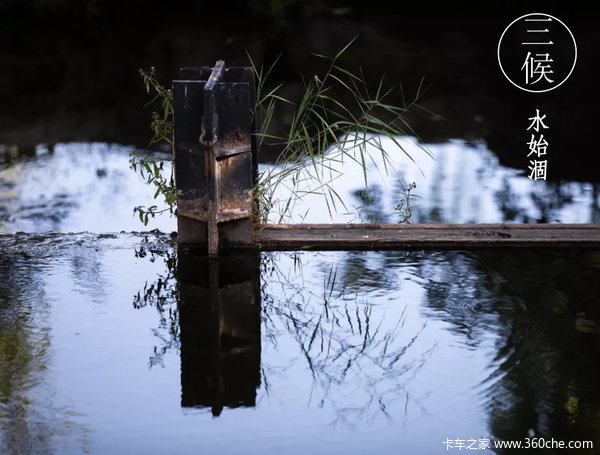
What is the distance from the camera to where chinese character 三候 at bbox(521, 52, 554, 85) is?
10.3 m

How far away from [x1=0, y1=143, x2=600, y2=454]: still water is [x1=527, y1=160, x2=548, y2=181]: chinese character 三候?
191 cm

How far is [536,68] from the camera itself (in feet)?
34.3

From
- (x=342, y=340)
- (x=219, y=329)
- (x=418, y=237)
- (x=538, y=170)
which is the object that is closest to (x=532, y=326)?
(x=342, y=340)

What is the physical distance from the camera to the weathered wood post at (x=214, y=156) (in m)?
4.70

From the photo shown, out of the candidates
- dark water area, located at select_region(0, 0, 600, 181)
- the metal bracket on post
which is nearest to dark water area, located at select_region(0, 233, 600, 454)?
the metal bracket on post

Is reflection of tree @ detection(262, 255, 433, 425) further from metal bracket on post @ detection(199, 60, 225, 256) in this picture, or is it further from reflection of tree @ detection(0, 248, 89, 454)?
reflection of tree @ detection(0, 248, 89, 454)

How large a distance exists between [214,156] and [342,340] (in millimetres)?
1206

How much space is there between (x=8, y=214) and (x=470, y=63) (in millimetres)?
6632

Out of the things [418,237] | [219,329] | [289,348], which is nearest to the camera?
[289,348]

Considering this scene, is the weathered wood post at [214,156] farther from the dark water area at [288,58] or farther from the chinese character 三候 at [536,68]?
the chinese character 三候 at [536,68]

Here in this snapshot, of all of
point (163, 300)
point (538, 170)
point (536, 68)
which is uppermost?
point (536, 68)

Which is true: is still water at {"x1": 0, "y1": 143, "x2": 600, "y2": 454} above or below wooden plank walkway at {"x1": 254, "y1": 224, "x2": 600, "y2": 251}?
below

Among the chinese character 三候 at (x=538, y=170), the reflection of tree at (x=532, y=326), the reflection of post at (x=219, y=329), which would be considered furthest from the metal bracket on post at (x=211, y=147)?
the chinese character 三候 at (x=538, y=170)

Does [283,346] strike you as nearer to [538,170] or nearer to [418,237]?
[418,237]
